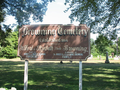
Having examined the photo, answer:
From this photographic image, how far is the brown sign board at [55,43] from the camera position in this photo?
5613 millimetres

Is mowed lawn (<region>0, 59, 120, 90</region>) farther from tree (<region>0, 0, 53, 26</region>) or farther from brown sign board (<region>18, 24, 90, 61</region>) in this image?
tree (<region>0, 0, 53, 26</region>)

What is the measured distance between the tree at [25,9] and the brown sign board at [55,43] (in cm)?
1322

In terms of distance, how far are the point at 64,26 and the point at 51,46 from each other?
3.19 ft

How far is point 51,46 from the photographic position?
5730 millimetres

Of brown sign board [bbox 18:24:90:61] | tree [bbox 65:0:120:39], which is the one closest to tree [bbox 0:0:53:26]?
tree [bbox 65:0:120:39]

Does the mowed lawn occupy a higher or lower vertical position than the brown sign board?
lower

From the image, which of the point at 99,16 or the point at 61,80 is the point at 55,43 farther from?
the point at 99,16

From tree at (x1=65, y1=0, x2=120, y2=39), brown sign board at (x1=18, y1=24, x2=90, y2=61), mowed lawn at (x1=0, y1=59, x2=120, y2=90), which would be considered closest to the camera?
brown sign board at (x1=18, y1=24, x2=90, y2=61)

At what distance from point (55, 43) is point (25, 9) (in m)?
15.5

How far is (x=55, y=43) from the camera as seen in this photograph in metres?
5.73

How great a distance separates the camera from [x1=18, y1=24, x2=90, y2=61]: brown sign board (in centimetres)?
561

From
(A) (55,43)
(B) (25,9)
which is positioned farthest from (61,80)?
(B) (25,9)

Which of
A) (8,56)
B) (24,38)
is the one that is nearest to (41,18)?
(24,38)

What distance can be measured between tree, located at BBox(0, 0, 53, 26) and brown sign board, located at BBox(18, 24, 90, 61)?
13.2 meters
